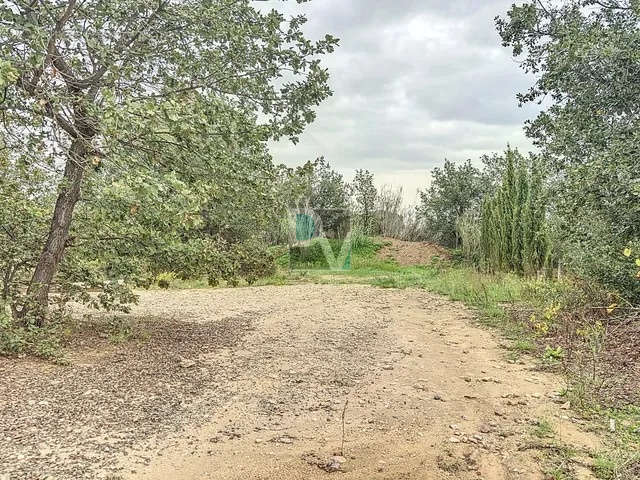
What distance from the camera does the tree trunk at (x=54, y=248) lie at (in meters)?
4.05

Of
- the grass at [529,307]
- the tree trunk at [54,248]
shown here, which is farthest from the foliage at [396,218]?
the tree trunk at [54,248]

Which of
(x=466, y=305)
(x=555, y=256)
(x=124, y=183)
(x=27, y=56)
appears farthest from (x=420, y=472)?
(x=555, y=256)

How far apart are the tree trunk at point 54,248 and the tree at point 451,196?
1486cm

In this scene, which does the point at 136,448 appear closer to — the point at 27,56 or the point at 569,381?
the point at 27,56

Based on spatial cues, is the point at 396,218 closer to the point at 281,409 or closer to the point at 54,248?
the point at 54,248

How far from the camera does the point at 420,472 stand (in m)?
2.15

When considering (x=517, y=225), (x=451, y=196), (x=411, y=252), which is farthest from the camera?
(x=451, y=196)

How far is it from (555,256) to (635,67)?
686 cm

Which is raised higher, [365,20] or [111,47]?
[365,20]

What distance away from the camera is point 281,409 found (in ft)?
9.86

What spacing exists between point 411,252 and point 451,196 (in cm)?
269

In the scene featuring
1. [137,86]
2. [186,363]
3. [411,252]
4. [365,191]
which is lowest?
[186,363]

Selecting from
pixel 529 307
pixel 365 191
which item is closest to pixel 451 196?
pixel 365 191

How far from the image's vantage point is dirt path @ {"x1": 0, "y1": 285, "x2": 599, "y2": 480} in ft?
7.38
